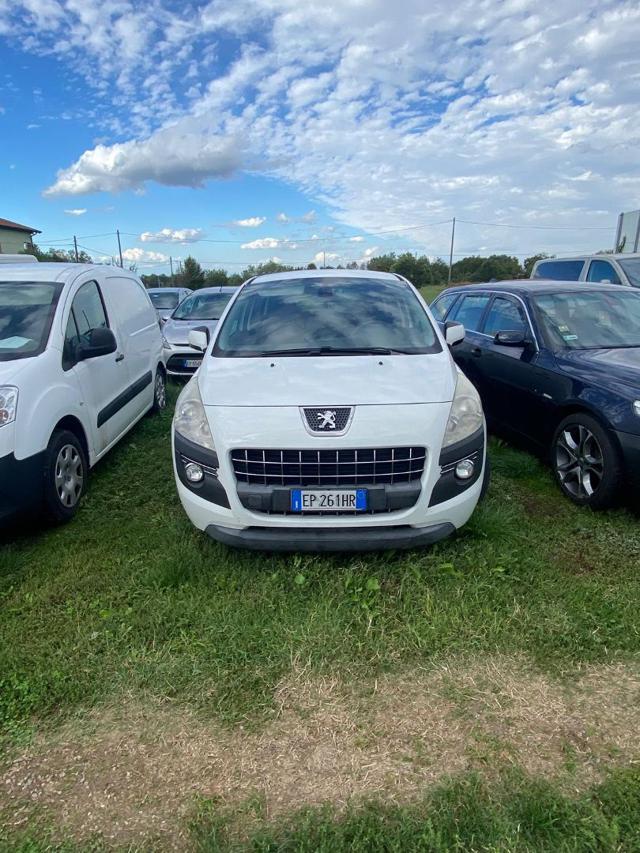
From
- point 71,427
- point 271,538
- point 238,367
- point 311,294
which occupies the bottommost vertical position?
point 271,538

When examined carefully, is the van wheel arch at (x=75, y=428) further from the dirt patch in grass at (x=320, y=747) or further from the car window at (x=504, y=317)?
the car window at (x=504, y=317)

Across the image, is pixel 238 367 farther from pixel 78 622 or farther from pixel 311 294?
pixel 78 622

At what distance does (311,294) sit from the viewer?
4.31 meters

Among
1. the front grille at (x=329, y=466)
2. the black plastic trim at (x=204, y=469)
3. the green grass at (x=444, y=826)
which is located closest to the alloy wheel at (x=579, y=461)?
the front grille at (x=329, y=466)

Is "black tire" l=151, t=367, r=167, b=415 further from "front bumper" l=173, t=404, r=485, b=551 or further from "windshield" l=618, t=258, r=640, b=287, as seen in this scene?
"windshield" l=618, t=258, r=640, b=287

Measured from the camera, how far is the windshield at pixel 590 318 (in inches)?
180

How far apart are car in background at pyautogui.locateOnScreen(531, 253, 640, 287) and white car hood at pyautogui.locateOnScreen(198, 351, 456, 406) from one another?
664 cm

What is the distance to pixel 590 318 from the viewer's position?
4.82 m

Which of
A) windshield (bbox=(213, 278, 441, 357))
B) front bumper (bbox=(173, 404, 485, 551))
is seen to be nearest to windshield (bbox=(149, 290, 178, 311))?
windshield (bbox=(213, 278, 441, 357))

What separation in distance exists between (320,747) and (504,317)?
4.52m

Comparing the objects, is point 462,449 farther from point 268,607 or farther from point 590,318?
point 590,318

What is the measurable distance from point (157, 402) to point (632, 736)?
569 cm

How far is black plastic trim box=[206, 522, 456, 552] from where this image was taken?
2936 millimetres

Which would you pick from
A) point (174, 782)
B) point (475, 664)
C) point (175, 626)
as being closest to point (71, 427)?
point (175, 626)
